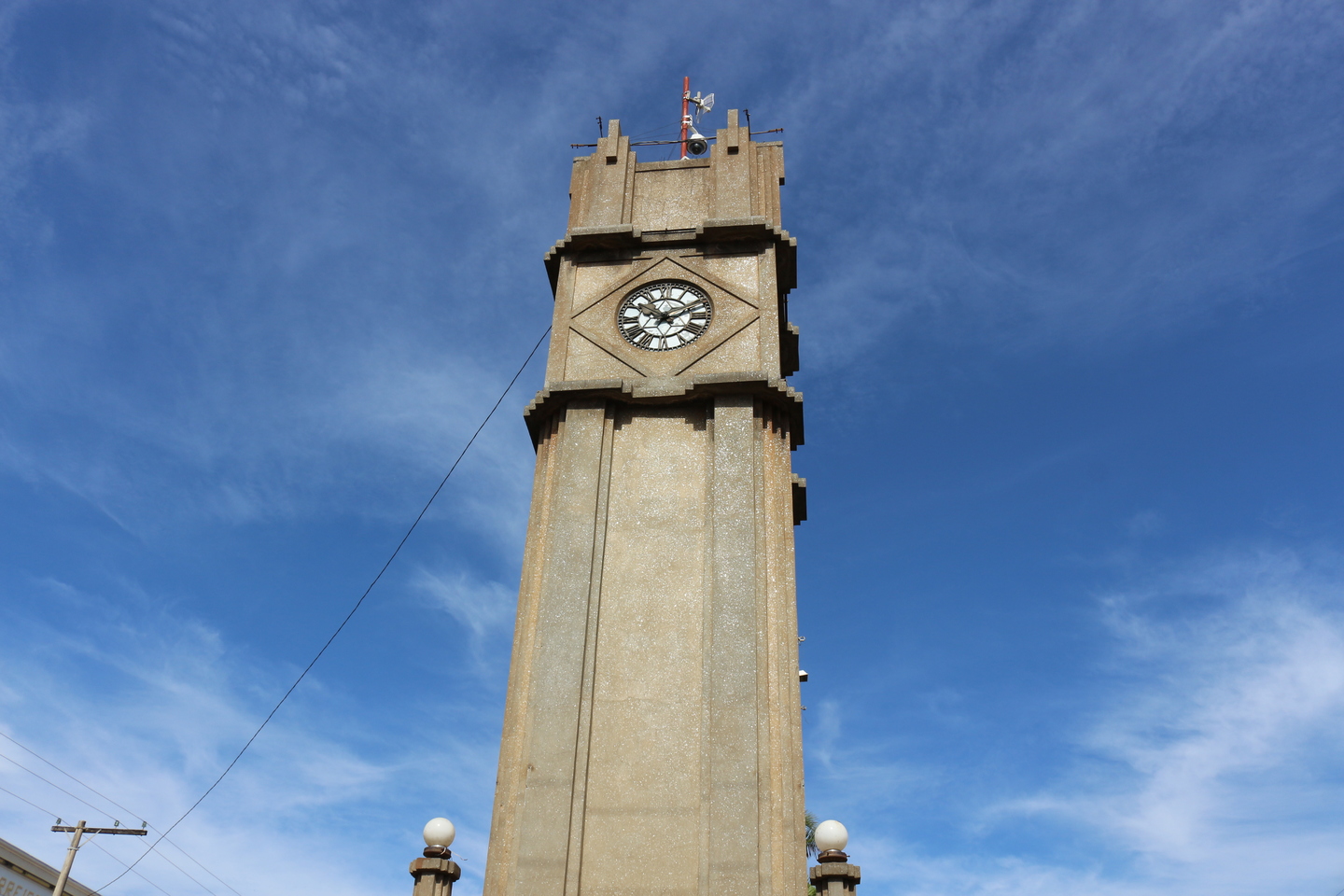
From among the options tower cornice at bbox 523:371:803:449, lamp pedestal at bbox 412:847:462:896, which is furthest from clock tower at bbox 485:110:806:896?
lamp pedestal at bbox 412:847:462:896

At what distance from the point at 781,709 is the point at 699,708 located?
5.03 ft

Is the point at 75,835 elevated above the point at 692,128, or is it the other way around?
the point at 692,128

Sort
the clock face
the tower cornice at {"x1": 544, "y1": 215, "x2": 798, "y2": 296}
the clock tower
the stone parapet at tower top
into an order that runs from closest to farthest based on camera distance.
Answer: the clock tower → the stone parapet at tower top → the clock face → the tower cornice at {"x1": 544, "y1": 215, "x2": 798, "y2": 296}

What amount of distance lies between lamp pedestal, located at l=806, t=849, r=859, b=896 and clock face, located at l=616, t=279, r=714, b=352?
38.9ft

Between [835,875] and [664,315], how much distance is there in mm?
13203

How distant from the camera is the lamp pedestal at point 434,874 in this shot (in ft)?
58.5

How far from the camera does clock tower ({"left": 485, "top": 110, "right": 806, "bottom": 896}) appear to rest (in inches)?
707

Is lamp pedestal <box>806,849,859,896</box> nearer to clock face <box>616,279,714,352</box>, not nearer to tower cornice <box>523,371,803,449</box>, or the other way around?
tower cornice <box>523,371,803,449</box>

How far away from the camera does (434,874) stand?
58.7 ft

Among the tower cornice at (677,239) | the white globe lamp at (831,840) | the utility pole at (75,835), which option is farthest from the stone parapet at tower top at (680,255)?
the utility pole at (75,835)

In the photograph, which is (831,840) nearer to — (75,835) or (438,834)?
(438,834)

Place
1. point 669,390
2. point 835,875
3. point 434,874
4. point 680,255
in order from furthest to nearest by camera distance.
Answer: point 680,255
point 669,390
point 434,874
point 835,875

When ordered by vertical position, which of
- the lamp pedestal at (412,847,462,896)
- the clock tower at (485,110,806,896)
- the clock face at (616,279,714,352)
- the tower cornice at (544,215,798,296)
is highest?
the tower cornice at (544,215,798,296)

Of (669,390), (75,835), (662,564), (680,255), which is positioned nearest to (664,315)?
(680,255)
